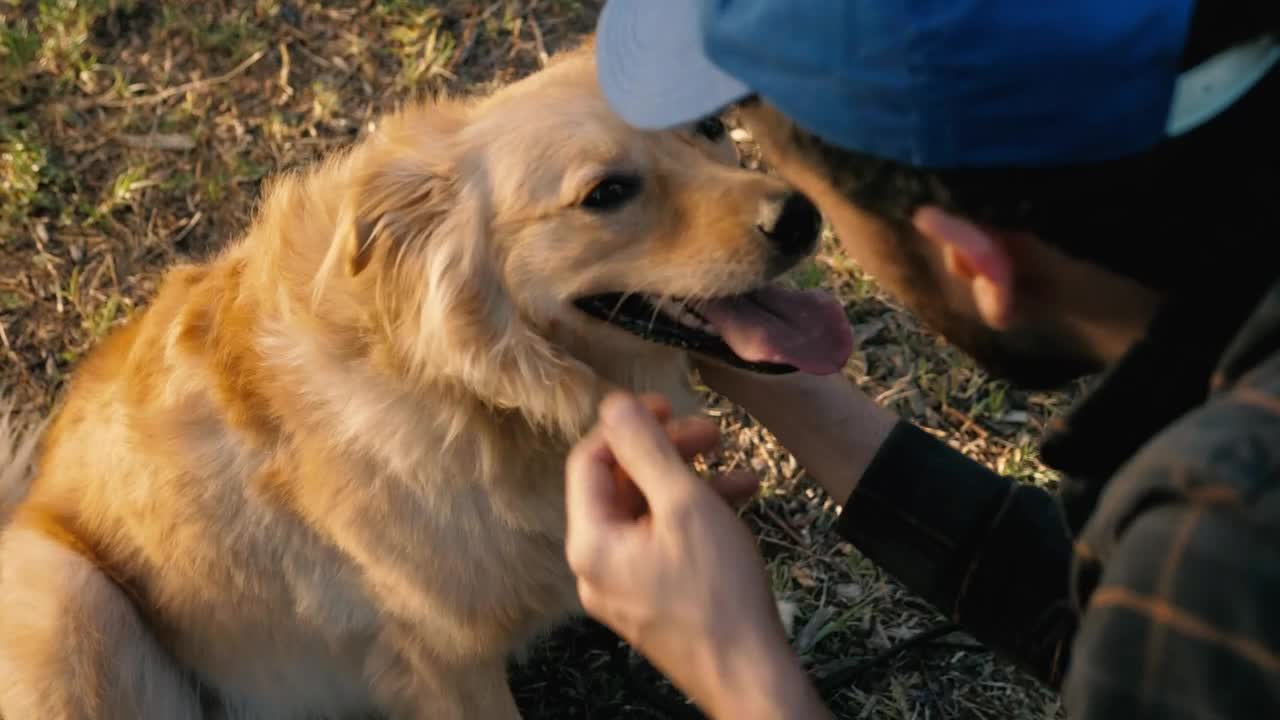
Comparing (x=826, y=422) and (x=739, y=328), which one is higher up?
(x=739, y=328)

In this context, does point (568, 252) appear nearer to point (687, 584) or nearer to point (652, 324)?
point (652, 324)

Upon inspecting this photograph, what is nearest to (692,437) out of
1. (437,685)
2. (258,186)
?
(437,685)

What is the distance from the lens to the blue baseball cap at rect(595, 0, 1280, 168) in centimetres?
102

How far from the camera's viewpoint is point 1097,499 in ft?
4.74

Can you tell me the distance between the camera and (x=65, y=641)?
2285 millimetres

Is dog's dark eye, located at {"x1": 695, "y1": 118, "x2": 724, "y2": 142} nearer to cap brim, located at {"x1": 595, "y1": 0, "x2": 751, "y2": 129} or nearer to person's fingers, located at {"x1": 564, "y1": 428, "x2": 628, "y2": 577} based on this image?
cap brim, located at {"x1": 595, "y1": 0, "x2": 751, "y2": 129}

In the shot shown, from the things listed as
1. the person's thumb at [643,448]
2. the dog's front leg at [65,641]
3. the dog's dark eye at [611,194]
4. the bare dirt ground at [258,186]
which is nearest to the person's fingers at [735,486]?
the person's thumb at [643,448]

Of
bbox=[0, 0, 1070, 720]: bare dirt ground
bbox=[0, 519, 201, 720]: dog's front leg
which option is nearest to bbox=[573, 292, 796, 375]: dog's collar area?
bbox=[0, 0, 1070, 720]: bare dirt ground

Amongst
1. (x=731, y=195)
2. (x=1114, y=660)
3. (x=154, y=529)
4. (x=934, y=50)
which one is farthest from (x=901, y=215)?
(x=154, y=529)

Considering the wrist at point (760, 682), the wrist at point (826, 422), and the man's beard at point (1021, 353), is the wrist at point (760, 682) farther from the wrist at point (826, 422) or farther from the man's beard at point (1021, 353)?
the wrist at point (826, 422)

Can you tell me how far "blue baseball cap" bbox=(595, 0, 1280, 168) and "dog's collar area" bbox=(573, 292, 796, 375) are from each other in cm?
80

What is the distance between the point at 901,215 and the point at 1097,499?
51cm

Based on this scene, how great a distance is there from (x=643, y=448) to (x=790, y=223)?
0.57 meters

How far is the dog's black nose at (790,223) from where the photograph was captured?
1905 mm
